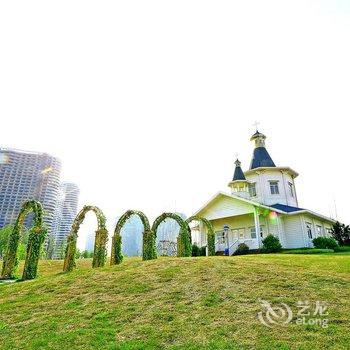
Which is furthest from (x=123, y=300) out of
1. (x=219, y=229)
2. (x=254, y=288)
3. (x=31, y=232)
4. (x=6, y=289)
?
(x=219, y=229)

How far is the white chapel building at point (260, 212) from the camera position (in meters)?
29.8

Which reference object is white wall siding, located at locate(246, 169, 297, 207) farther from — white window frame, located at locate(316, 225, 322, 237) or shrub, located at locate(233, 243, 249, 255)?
shrub, located at locate(233, 243, 249, 255)

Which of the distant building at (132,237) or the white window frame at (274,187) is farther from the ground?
the distant building at (132,237)

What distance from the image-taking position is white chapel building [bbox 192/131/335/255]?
97.8 feet

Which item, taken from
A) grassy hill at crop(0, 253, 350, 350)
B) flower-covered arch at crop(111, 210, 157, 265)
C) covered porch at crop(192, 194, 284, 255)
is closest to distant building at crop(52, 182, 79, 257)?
covered porch at crop(192, 194, 284, 255)

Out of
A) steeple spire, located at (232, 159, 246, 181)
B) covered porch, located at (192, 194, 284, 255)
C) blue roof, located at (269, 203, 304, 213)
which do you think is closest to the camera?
covered porch, located at (192, 194, 284, 255)

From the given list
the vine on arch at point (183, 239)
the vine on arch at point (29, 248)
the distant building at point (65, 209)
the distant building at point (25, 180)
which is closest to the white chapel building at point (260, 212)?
the vine on arch at point (183, 239)

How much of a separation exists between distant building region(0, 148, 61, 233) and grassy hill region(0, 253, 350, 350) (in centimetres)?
7483

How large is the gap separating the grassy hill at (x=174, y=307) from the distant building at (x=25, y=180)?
74.8m

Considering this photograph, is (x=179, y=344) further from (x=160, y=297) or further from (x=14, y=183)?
(x=14, y=183)

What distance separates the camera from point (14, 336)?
7.35 m

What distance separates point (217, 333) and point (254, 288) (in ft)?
10.1

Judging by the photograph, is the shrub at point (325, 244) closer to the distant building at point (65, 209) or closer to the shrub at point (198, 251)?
the shrub at point (198, 251)

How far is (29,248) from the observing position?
14.5 m
